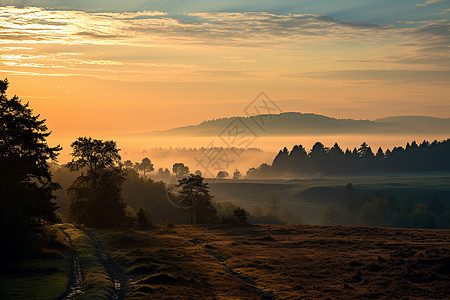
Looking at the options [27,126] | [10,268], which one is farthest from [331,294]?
[27,126]

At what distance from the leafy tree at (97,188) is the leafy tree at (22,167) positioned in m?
38.4

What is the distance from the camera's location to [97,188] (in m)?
107

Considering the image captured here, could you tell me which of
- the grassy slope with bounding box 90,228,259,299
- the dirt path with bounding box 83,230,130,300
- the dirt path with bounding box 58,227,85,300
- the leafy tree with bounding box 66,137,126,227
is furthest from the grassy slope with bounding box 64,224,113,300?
the leafy tree with bounding box 66,137,126,227

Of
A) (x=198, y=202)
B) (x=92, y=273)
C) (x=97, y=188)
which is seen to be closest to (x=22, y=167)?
(x=92, y=273)

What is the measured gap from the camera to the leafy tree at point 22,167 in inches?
2034

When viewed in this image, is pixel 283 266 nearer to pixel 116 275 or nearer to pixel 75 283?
pixel 116 275

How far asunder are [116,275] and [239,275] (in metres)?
14.7

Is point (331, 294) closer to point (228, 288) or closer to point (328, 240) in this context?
point (228, 288)

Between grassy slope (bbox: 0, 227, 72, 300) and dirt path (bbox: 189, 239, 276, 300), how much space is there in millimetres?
18870

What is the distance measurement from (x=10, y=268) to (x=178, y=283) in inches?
632

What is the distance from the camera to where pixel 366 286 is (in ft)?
179

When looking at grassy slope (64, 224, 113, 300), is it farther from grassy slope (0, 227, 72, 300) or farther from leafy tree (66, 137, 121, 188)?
leafy tree (66, 137, 121, 188)

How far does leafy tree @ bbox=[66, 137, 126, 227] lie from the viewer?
10581 centimetres

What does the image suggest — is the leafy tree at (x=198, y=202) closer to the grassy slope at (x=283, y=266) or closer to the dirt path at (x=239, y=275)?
the grassy slope at (x=283, y=266)
